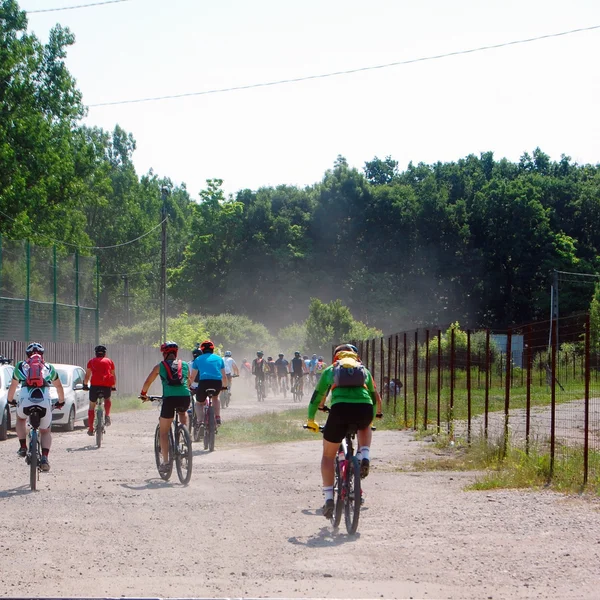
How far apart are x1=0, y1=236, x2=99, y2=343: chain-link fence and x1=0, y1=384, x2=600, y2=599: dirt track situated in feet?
56.3

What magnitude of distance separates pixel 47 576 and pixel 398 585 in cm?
224

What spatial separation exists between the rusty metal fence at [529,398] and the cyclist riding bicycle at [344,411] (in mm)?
3385

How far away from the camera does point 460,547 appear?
8.16 m

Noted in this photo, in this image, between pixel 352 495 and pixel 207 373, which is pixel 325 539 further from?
pixel 207 373

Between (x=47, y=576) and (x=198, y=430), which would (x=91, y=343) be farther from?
(x=47, y=576)

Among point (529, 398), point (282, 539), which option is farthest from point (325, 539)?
point (529, 398)

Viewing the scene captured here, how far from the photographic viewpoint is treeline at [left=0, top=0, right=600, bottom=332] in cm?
7512

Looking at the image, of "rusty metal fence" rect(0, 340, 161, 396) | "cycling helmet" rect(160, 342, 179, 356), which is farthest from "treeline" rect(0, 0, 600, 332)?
"cycling helmet" rect(160, 342, 179, 356)

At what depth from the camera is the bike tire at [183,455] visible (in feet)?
41.1

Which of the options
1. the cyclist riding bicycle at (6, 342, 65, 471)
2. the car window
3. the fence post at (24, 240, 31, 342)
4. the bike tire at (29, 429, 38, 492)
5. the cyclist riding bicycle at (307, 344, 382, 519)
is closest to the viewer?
the cyclist riding bicycle at (307, 344, 382, 519)

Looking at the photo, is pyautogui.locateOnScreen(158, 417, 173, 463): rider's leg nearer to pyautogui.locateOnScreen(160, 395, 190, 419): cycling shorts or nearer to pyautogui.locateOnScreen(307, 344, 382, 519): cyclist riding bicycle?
pyautogui.locateOnScreen(160, 395, 190, 419): cycling shorts

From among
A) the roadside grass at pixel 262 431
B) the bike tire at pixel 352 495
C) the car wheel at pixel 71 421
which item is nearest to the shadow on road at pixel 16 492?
the bike tire at pixel 352 495

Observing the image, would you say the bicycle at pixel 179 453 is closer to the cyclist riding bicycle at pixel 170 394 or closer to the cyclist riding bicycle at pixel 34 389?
the cyclist riding bicycle at pixel 170 394

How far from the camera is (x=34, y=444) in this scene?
39.9 feet
